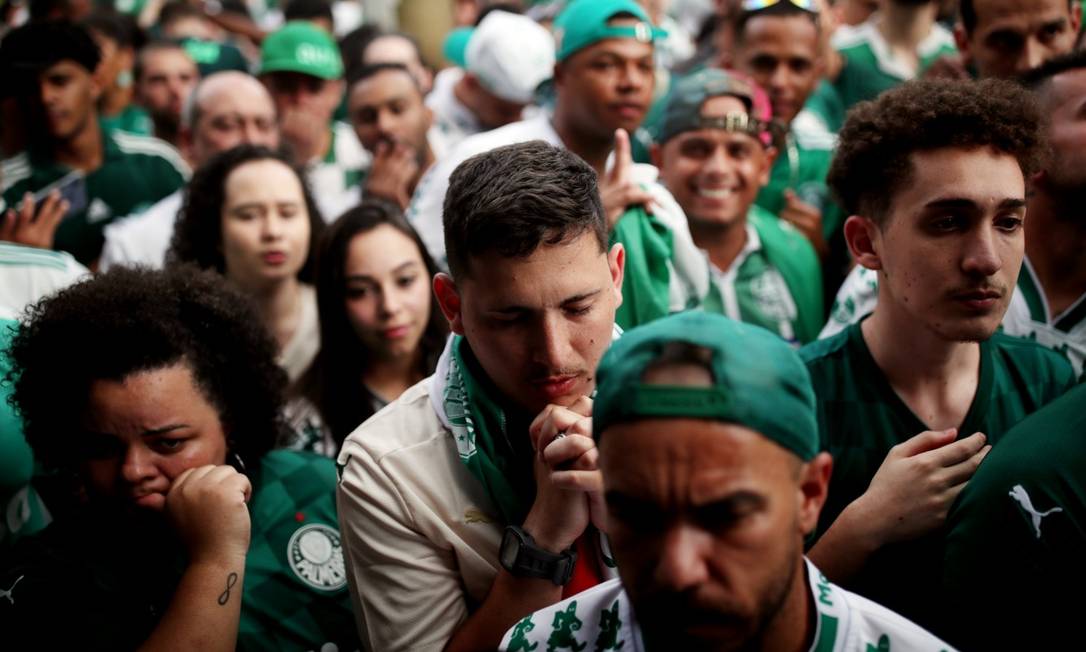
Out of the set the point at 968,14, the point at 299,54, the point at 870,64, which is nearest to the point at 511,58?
the point at 299,54

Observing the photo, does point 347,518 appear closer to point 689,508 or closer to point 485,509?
point 485,509

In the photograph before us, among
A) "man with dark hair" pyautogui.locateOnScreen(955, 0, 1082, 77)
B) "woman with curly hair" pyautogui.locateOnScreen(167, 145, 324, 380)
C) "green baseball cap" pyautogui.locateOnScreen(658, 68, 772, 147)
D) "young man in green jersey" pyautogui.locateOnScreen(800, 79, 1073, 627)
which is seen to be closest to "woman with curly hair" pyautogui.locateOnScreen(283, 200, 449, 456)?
"woman with curly hair" pyautogui.locateOnScreen(167, 145, 324, 380)

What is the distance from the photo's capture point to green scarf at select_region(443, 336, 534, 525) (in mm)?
2375

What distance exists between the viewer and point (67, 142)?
5523 mm

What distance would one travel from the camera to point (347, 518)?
243 cm

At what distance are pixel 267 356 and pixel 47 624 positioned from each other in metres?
0.96

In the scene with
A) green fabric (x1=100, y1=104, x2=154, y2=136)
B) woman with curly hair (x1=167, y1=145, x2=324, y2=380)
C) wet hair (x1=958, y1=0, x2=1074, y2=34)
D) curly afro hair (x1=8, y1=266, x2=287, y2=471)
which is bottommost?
curly afro hair (x1=8, y1=266, x2=287, y2=471)

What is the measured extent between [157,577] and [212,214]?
214cm

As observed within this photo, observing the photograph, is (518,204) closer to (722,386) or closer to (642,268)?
(722,386)

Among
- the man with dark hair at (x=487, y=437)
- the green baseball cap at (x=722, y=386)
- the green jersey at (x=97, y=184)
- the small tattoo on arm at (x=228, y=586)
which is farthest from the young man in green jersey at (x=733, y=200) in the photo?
the green jersey at (x=97, y=184)

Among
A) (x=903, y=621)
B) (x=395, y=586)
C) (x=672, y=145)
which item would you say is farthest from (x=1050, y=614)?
(x=672, y=145)

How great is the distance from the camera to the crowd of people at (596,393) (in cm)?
178

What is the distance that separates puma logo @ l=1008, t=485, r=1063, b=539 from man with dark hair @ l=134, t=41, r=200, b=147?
6.47 metres

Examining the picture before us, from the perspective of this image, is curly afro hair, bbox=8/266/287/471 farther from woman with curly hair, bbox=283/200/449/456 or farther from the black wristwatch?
the black wristwatch
